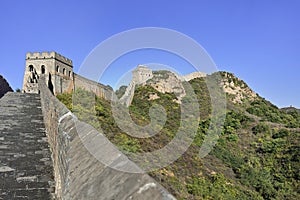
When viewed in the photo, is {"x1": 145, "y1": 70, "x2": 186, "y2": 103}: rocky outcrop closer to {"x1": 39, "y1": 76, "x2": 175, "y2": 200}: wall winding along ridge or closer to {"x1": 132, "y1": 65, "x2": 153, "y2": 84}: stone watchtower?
{"x1": 132, "y1": 65, "x2": 153, "y2": 84}: stone watchtower

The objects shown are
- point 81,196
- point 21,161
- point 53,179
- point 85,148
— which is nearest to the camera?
point 81,196

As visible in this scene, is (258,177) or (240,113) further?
(240,113)

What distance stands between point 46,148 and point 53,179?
1597 millimetres

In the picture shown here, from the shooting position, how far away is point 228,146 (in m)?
37.0

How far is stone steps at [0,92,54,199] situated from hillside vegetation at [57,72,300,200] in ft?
35.3

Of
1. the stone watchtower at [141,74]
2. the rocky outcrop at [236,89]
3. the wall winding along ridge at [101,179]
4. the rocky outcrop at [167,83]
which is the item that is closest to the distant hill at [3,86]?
the wall winding along ridge at [101,179]

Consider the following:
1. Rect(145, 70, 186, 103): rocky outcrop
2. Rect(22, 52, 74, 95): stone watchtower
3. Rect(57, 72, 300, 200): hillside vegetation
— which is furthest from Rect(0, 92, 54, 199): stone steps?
Rect(145, 70, 186, 103): rocky outcrop

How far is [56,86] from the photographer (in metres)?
25.6

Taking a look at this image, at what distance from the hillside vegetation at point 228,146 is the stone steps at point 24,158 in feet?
35.3

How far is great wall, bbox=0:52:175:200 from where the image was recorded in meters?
1.87

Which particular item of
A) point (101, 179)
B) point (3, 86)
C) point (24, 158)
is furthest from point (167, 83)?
point (101, 179)

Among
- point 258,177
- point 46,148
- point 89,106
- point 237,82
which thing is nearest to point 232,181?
point 258,177

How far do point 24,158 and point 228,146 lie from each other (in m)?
33.9

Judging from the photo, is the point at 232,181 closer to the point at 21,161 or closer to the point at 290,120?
the point at 21,161
